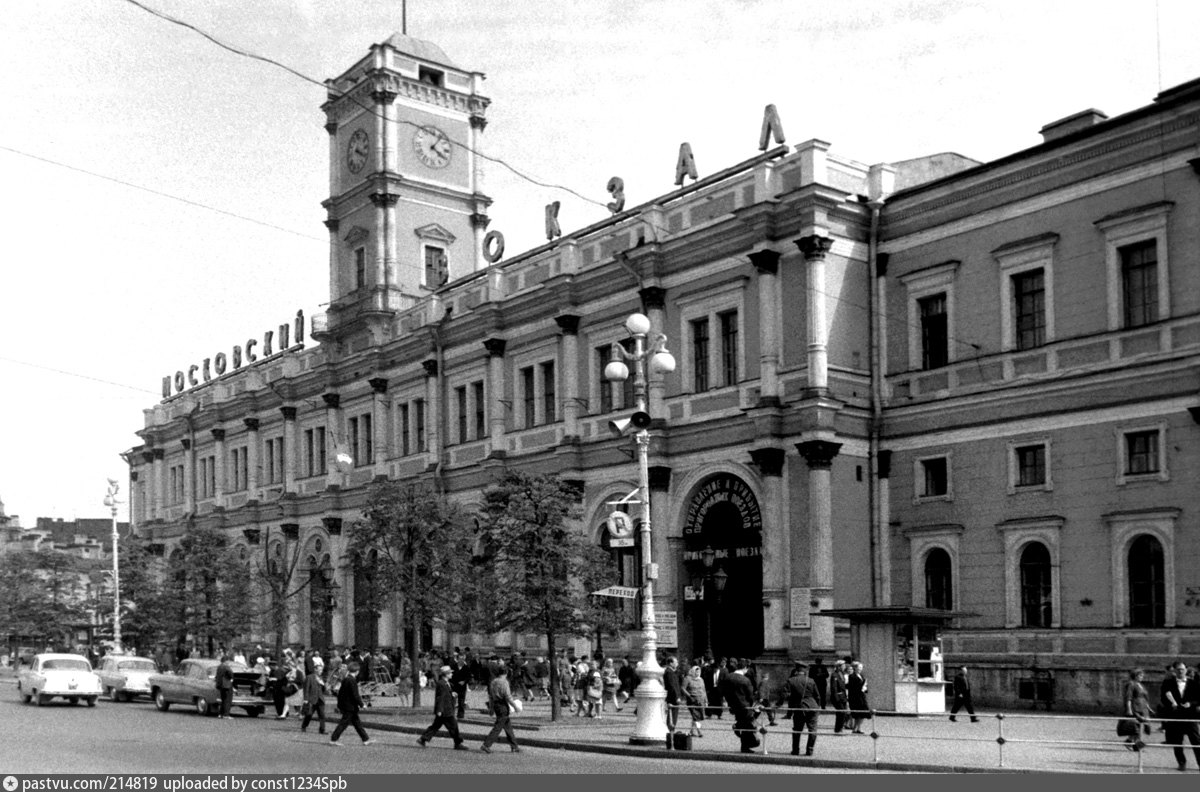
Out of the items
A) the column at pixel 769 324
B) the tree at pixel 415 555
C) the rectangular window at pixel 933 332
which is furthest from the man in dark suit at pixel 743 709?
the rectangular window at pixel 933 332

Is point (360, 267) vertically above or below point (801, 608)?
above

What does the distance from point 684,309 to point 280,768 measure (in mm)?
25222

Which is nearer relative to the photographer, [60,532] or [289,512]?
[289,512]

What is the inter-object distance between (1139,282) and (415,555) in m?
20.4

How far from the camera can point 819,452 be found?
3769 cm

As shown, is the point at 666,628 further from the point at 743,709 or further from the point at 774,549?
the point at 743,709

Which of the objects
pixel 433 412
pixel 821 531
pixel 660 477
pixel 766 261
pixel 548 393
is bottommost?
pixel 821 531

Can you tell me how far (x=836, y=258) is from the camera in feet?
129

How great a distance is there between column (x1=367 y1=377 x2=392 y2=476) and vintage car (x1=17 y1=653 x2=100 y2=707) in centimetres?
1926

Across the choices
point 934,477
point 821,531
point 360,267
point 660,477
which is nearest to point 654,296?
point 660,477
